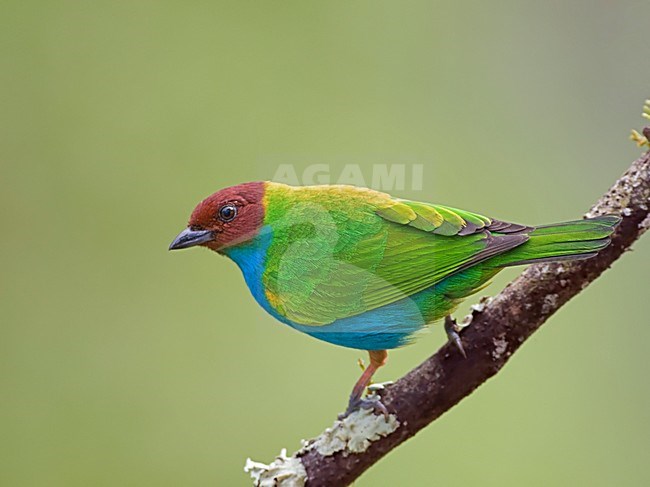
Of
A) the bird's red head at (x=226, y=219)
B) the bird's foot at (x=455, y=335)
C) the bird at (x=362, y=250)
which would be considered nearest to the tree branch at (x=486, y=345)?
the bird's foot at (x=455, y=335)

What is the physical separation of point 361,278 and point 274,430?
1153 mm

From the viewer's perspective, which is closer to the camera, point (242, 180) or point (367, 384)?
point (367, 384)

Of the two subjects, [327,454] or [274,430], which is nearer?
[327,454]

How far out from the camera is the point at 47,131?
1.90m

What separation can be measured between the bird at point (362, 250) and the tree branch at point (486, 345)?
141 mm

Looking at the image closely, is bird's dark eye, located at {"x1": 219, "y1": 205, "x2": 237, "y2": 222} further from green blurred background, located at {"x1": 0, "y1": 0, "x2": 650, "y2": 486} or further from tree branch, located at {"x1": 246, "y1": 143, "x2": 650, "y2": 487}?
green blurred background, located at {"x1": 0, "y1": 0, "x2": 650, "y2": 486}

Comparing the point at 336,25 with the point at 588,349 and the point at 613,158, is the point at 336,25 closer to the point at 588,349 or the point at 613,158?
the point at 613,158

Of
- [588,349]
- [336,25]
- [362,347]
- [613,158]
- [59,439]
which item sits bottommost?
[59,439]

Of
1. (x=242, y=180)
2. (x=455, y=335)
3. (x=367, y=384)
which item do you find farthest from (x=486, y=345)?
(x=242, y=180)

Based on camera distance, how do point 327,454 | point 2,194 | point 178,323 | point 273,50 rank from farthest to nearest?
point 178,323
point 2,194
point 273,50
point 327,454

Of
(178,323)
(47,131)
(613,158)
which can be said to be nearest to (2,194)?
(47,131)

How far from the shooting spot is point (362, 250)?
0.99m

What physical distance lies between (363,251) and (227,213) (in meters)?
0.18

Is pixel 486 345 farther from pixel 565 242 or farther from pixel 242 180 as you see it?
pixel 242 180
